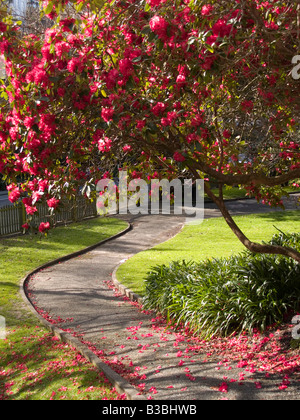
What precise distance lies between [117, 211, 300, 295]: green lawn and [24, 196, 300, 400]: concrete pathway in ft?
2.02

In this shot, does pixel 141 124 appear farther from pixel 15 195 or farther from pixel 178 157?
pixel 15 195

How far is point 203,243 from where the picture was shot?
15766 mm

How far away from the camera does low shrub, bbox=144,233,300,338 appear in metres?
6.84

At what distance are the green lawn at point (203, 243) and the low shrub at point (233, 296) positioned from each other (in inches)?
75.2

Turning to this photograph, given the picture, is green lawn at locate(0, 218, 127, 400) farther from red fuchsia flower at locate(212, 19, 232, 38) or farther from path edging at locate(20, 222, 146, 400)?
red fuchsia flower at locate(212, 19, 232, 38)

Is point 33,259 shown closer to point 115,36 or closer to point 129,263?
point 129,263

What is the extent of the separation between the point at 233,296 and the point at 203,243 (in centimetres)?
864

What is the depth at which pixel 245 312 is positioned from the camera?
22.5ft

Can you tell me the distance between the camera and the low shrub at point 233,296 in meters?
6.84

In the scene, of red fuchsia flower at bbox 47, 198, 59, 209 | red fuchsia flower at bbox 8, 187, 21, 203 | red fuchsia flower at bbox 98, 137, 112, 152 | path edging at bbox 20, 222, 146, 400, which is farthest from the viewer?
red fuchsia flower at bbox 8, 187, 21, 203

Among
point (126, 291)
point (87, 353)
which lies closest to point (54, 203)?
point (87, 353)

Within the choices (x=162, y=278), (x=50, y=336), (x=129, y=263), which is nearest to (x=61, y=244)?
(x=129, y=263)

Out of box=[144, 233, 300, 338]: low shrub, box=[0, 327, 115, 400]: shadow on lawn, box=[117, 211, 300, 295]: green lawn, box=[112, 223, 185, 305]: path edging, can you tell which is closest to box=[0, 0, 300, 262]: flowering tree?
box=[144, 233, 300, 338]: low shrub

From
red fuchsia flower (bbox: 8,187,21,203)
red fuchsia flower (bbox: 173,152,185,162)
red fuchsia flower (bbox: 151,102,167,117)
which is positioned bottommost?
red fuchsia flower (bbox: 8,187,21,203)
